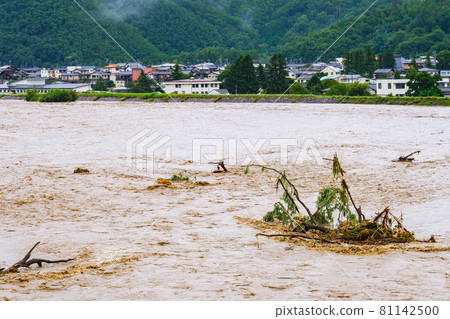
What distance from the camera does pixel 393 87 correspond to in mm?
49250

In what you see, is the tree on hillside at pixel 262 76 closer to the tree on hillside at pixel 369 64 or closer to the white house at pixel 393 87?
the white house at pixel 393 87

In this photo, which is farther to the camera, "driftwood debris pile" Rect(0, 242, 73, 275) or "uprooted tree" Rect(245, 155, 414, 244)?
"uprooted tree" Rect(245, 155, 414, 244)

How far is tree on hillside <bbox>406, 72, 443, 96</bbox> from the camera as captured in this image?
42.8 m

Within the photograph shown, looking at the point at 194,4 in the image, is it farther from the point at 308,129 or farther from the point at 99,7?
the point at 308,129

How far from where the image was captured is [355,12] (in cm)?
10619

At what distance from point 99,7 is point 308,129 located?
6486 centimetres

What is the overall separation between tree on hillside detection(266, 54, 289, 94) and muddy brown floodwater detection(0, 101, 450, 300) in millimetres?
31302

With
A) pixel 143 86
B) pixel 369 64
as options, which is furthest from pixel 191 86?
pixel 369 64

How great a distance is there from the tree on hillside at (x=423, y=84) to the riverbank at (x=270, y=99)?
2.41m

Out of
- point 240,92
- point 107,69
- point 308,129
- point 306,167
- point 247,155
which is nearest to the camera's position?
point 306,167

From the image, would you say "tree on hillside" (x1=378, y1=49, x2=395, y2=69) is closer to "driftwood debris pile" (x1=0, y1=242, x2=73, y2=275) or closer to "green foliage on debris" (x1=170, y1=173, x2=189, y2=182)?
"green foliage on debris" (x1=170, y1=173, x2=189, y2=182)

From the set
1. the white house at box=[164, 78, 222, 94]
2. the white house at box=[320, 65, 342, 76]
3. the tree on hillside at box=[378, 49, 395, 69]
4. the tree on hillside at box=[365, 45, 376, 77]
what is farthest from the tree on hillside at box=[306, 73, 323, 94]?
the tree on hillside at box=[378, 49, 395, 69]

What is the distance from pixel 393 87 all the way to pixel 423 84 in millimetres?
5546
